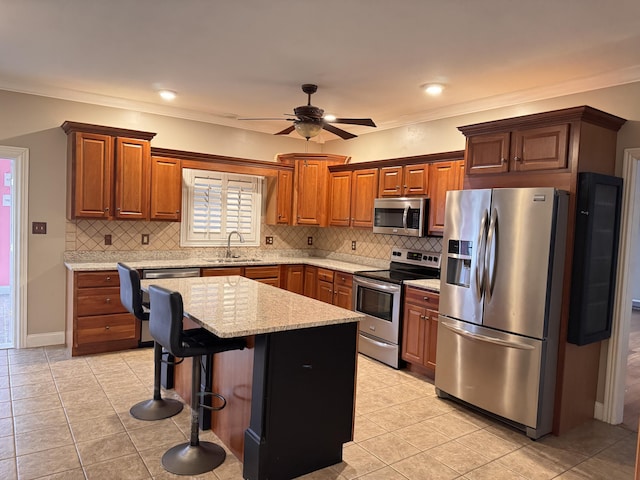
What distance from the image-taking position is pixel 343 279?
5.28 meters

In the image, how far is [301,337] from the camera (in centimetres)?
251

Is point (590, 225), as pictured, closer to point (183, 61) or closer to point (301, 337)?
point (301, 337)

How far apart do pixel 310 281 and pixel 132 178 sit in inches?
97.3

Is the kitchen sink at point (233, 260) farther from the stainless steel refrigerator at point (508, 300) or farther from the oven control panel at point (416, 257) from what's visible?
the stainless steel refrigerator at point (508, 300)

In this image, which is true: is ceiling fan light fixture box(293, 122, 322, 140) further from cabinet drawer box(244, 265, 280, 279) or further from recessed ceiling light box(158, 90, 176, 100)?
cabinet drawer box(244, 265, 280, 279)

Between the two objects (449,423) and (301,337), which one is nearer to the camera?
(301,337)

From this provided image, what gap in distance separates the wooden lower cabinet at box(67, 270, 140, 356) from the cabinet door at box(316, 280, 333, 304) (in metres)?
2.19

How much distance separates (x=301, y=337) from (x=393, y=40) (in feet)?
6.83

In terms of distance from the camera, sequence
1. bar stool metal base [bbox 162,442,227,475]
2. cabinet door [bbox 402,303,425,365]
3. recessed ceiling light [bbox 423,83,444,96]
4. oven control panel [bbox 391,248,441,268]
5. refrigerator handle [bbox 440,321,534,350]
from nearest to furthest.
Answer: bar stool metal base [bbox 162,442,227,475] → refrigerator handle [bbox 440,321,534,350] → recessed ceiling light [bbox 423,83,444,96] → cabinet door [bbox 402,303,425,365] → oven control panel [bbox 391,248,441,268]

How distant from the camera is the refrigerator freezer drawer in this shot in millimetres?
3141

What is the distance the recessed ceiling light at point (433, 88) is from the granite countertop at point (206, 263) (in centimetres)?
206

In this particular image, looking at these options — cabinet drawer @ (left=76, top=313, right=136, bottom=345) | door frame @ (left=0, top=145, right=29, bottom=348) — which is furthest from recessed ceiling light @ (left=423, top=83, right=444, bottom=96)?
door frame @ (left=0, top=145, right=29, bottom=348)

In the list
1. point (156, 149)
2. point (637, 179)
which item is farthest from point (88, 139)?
point (637, 179)

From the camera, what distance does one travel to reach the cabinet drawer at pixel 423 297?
410cm
